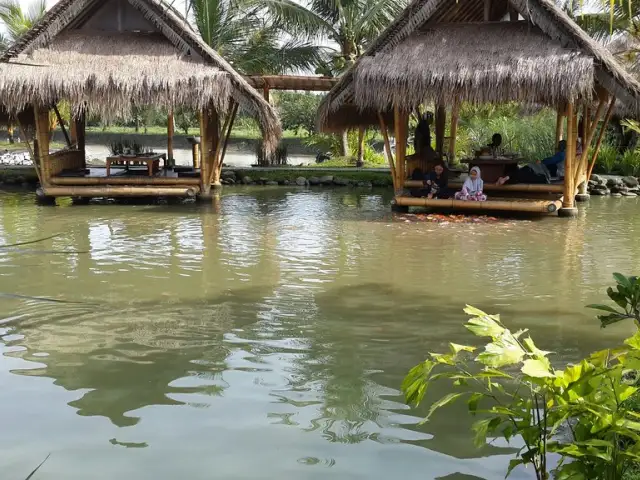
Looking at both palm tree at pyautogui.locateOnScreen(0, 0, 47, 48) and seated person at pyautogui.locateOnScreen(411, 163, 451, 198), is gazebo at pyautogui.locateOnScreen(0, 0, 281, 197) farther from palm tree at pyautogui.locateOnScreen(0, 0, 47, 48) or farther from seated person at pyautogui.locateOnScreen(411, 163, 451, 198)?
palm tree at pyautogui.locateOnScreen(0, 0, 47, 48)

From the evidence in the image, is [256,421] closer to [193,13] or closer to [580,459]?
[580,459]

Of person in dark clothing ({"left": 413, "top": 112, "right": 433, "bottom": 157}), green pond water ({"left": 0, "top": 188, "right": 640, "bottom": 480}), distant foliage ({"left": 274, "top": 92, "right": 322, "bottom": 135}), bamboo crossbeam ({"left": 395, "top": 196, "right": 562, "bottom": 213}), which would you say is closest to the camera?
green pond water ({"left": 0, "top": 188, "right": 640, "bottom": 480})

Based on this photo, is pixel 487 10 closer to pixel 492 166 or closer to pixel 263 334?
pixel 492 166

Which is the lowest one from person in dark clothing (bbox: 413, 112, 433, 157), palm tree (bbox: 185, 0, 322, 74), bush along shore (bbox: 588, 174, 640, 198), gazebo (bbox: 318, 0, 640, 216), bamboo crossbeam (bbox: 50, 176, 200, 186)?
bush along shore (bbox: 588, 174, 640, 198)

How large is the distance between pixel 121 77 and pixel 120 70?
20 cm

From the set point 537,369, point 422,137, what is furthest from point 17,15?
point 537,369

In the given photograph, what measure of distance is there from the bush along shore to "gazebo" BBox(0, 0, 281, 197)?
6.62 m

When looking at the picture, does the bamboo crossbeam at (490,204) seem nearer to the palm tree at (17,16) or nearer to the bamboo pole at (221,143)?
the bamboo pole at (221,143)

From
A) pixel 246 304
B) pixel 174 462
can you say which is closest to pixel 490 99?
pixel 246 304

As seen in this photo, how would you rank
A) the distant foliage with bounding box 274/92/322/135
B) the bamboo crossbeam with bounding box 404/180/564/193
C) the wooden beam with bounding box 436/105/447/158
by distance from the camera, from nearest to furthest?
the bamboo crossbeam with bounding box 404/180/564/193, the wooden beam with bounding box 436/105/447/158, the distant foliage with bounding box 274/92/322/135

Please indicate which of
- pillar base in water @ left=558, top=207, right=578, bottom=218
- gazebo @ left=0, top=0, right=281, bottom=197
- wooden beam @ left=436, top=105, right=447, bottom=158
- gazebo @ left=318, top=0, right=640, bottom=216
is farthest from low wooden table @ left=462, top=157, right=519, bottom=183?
gazebo @ left=0, top=0, right=281, bottom=197

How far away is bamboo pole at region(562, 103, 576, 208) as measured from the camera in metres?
11.1

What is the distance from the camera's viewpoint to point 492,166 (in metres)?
12.7

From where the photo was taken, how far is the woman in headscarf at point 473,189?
38.1ft
